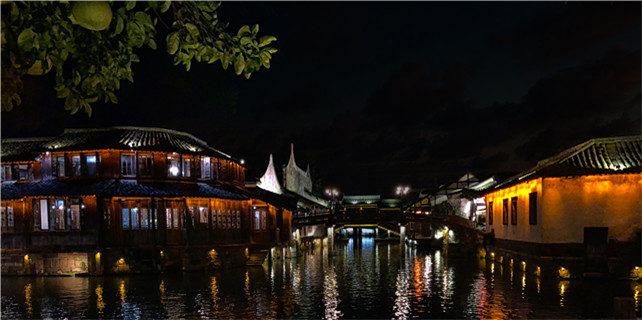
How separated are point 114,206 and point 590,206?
29.8 meters

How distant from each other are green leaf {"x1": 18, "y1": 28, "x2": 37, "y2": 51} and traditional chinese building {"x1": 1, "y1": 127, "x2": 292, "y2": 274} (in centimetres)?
3296

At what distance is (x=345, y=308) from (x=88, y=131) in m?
26.6

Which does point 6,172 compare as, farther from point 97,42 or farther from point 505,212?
point 97,42

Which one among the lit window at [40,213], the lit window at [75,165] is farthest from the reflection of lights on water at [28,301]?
the lit window at [75,165]

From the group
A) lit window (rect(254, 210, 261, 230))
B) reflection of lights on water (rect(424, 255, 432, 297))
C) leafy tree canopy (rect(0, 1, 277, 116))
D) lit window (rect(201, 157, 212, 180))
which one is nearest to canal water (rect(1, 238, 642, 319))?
reflection of lights on water (rect(424, 255, 432, 297))

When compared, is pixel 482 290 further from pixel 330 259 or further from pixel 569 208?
pixel 330 259

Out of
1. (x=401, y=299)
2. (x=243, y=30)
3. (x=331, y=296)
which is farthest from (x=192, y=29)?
(x=331, y=296)

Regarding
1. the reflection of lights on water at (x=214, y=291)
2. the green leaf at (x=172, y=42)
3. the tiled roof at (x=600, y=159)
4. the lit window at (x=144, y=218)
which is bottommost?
the reflection of lights on water at (x=214, y=291)

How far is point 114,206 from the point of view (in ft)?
121

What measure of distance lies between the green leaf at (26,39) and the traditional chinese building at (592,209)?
27895 mm

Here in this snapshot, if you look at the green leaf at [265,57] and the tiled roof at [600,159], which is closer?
the green leaf at [265,57]

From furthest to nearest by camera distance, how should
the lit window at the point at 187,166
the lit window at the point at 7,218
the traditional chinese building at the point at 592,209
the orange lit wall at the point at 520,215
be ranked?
the lit window at the point at 187,166 < the lit window at the point at 7,218 < the orange lit wall at the point at 520,215 < the traditional chinese building at the point at 592,209

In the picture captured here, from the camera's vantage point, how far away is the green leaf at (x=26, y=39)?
4.96 meters

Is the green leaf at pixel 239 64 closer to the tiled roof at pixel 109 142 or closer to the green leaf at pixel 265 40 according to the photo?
the green leaf at pixel 265 40
